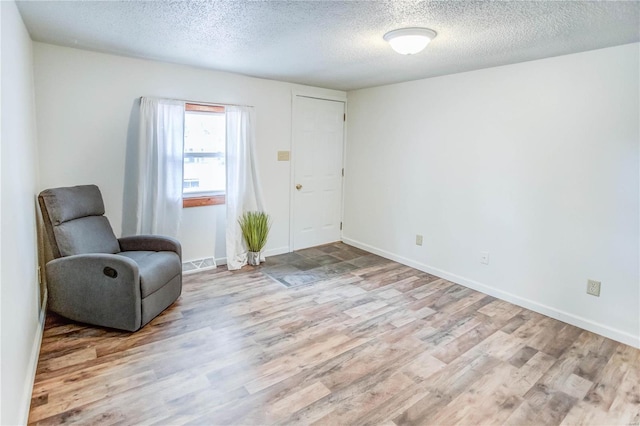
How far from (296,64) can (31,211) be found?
2476 mm

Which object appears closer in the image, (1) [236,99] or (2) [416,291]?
(2) [416,291]

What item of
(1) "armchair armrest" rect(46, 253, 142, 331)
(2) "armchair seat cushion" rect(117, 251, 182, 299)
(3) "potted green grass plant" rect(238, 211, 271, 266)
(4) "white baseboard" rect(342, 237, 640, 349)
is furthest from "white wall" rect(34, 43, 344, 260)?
(4) "white baseboard" rect(342, 237, 640, 349)

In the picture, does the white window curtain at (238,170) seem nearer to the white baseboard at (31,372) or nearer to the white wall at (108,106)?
the white wall at (108,106)

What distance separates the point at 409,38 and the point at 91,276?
278cm

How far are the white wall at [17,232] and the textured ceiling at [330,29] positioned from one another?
0.38m

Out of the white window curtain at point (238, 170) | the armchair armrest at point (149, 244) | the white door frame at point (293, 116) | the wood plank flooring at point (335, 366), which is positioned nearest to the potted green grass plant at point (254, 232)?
the white window curtain at point (238, 170)

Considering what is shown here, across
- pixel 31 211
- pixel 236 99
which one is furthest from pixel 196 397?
pixel 236 99

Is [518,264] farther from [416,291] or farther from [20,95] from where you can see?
[20,95]

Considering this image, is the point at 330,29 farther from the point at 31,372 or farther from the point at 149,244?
the point at 31,372

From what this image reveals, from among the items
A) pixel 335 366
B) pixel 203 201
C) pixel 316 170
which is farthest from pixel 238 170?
pixel 335 366

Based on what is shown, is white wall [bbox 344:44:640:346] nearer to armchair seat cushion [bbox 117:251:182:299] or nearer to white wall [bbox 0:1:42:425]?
armchair seat cushion [bbox 117:251:182:299]

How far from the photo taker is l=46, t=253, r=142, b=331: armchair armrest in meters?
2.67

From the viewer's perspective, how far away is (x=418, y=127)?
4.21 metres

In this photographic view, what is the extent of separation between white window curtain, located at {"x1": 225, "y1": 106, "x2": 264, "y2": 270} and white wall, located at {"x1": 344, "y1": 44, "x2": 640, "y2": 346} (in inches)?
64.1
